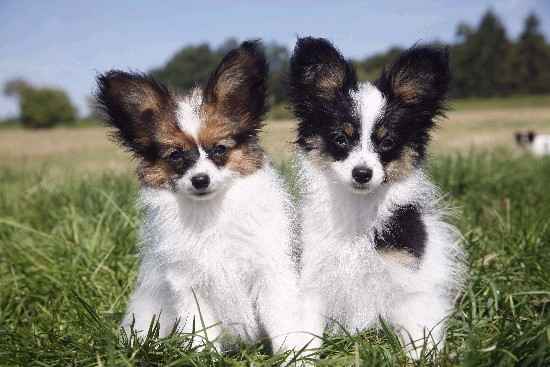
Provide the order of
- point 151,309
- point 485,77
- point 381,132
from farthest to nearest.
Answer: point 485,77 < point 151,309 < point 381,132

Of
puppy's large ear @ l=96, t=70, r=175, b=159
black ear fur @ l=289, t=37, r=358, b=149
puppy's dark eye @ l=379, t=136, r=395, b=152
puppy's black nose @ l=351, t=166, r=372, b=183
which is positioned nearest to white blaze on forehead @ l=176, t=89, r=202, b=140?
puppy's large ear @ l=96, t=70, r=175, b=159

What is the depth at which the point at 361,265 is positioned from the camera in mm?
2986

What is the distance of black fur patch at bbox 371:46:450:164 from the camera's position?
9.90 feet

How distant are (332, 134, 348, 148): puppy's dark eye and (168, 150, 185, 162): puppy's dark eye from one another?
35.0 inches

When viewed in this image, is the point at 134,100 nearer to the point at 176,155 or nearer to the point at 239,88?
the point at 176,155

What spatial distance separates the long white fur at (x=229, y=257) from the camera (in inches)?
118

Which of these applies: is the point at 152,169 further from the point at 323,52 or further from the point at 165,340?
the point at 323,52

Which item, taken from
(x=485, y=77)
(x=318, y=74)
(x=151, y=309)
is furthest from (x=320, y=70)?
(x=485, y=77)

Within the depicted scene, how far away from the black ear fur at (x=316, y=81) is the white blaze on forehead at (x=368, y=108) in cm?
12

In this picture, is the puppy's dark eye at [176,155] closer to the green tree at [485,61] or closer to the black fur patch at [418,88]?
the black fur patch at [418,88]

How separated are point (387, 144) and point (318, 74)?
0.64 m

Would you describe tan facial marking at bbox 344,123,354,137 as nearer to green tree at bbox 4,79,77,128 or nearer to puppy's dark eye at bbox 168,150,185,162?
puppy's dark eye at bbox 168,150,185,162

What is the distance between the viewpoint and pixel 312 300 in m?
3.12

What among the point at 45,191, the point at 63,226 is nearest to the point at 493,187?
the point at 63,226
